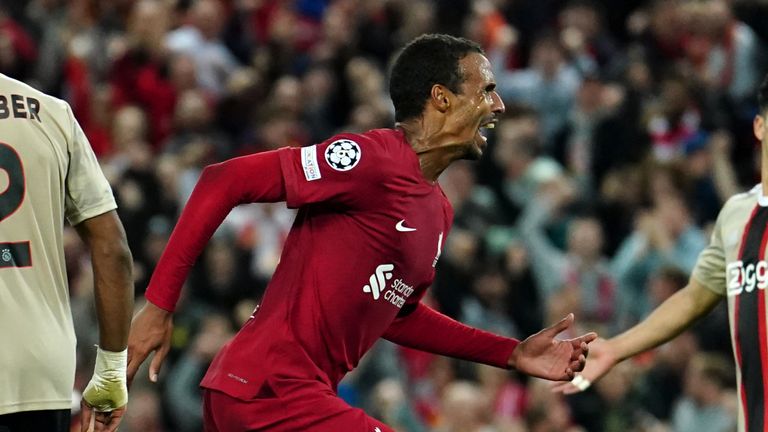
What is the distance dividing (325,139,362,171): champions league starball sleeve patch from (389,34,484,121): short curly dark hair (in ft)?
1.21

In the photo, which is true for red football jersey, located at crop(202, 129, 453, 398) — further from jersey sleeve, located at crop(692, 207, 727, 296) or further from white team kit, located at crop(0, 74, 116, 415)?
jersey sleeve, located at crop(692, 207, 727, 296)

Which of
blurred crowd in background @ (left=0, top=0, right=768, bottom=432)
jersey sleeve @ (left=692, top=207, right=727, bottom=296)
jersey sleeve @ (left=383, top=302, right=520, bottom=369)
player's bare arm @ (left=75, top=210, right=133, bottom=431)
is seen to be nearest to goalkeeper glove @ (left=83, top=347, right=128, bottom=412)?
player's bare arm @ (left=75, top=210, right=133, bottom=431)

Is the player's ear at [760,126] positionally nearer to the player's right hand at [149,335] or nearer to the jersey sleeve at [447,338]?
the jersey sleeve at [447,338]

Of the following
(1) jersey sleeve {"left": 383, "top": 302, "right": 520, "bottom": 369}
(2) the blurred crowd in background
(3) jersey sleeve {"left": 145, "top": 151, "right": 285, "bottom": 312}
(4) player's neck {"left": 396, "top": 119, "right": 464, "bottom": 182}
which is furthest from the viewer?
(2) the blurred crowd in background

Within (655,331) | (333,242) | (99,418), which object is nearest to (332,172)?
(333,242)

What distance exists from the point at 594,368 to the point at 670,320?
1.24 ft

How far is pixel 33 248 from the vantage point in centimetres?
477

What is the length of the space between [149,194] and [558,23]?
12.9 feet

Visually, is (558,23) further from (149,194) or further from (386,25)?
(149,194)

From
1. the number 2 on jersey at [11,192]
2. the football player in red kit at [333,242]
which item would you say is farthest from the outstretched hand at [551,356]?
the number 2 on jersey at [11,192]

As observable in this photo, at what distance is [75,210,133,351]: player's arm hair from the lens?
A: 16.4ft

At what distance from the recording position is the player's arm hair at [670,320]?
625 cm

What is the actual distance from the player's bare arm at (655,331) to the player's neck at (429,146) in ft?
4.46

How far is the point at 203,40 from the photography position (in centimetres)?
1414
